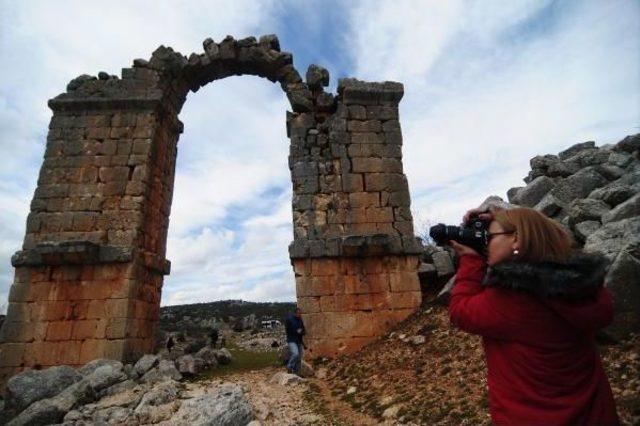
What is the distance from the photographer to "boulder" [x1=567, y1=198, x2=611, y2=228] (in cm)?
629

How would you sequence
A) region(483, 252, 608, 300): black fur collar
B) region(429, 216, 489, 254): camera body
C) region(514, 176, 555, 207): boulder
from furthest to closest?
region(514, 176, 555, 207): boulder < region(429, 216, 489, 254): camera body < region(483, 252, 608, 300): black fur collar

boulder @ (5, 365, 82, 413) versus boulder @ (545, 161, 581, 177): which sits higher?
boulder @ (545, 161, 581, 177)

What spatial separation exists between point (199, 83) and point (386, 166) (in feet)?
18.5

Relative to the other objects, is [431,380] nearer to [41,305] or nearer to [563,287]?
[563,287]

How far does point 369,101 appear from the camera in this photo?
9.64 metres

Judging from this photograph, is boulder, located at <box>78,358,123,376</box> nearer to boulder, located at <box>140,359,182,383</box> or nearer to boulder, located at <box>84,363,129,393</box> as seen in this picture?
boulder, located at <box>84,363,129,393</box>

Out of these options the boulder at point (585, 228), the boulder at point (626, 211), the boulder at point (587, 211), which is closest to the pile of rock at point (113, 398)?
the boulder at point (585, 228)

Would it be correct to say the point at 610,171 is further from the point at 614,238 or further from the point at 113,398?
the point at 113,398

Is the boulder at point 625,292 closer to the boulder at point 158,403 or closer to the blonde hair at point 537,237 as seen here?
the blonde hair at point 537,237

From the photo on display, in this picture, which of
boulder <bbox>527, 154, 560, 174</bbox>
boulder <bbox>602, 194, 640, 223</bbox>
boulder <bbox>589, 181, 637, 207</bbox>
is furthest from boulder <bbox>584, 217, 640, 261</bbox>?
boulder <bbox>527, 154, 560, 174</bbox>

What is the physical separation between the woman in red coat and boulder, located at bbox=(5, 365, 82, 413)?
696 centimetres

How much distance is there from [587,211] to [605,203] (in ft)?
1.58

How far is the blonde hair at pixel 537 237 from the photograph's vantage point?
6.26 ft

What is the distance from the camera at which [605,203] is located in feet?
21.6
